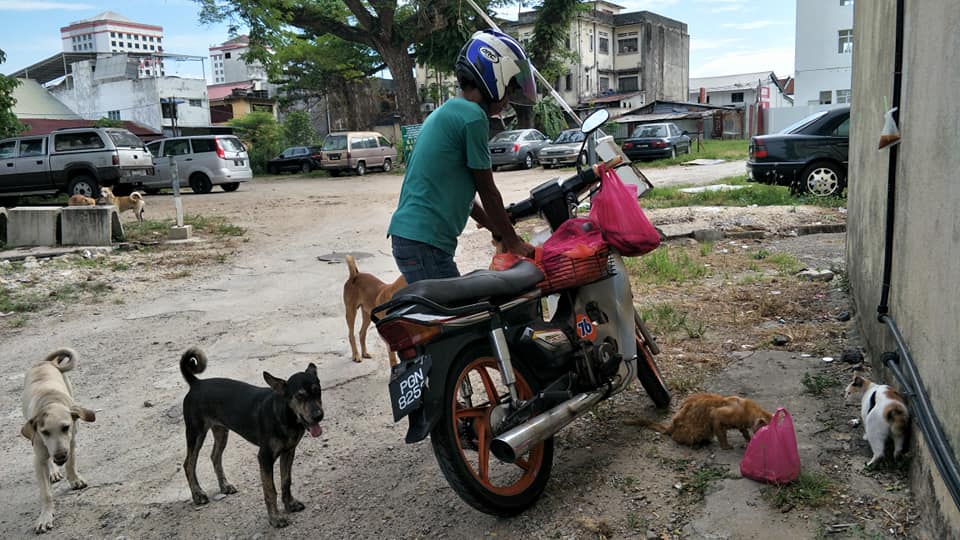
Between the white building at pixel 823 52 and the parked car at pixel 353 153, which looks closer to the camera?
the parked car at pixel 353 153

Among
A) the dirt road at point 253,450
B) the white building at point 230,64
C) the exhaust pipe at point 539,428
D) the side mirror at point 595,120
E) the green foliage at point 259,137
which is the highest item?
the white building at point 230,64

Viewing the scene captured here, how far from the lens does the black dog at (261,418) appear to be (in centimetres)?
333

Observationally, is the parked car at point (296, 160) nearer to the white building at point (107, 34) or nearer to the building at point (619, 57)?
the building at point (619, 57)

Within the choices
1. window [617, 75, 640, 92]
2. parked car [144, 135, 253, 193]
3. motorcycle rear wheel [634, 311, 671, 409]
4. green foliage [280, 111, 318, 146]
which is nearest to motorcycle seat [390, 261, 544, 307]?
motorcycle rear wheel [634, 311, 671, 409]

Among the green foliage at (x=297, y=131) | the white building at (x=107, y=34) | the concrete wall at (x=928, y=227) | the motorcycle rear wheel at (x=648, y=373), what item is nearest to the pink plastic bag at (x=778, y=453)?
the concrete wall at (x=928, y=227)

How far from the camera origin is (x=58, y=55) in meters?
48.2

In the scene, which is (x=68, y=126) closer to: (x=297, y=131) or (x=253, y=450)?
(x=297, y=131)

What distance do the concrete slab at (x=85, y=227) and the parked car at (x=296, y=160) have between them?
833 inches

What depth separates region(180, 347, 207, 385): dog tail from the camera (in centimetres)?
383

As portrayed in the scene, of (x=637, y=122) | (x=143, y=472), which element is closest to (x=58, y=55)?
(x=637, y=122)

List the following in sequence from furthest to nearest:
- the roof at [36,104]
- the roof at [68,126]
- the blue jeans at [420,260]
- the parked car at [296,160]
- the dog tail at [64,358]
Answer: the roof at [36,104] < the roof at [68,126] < the parked car at [296,160] < the dog tail at [64,358] < the blue jeans at [420,260]

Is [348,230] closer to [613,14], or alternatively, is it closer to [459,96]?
[459,96]

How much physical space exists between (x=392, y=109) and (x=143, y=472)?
44063 millimetres

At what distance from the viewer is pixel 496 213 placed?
3.73 m
